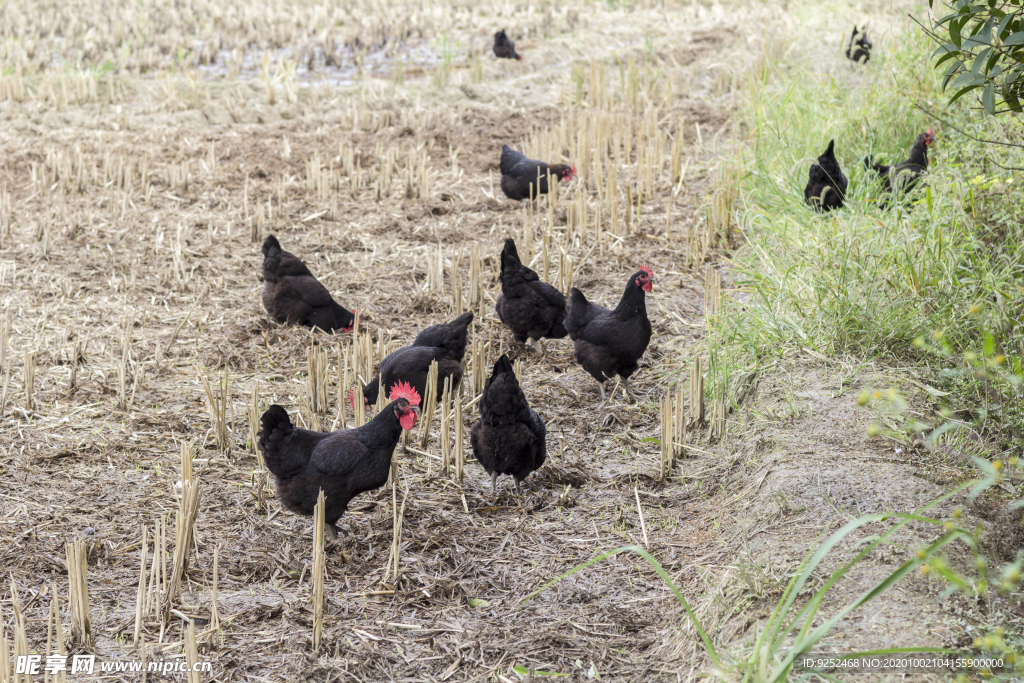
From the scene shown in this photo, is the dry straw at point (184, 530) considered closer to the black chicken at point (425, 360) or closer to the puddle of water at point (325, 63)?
the black chicken at point (425, 360)

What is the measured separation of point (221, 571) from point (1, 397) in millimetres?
2182

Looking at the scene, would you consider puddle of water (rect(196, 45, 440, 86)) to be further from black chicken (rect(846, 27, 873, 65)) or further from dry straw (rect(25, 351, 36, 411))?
dry straw (rect(25, 351, 36, 411))

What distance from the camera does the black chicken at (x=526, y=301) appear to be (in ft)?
17.7

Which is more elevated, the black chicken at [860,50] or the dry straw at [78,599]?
the black chicken at [860,50]

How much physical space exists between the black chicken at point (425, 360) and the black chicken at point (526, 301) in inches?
14.8

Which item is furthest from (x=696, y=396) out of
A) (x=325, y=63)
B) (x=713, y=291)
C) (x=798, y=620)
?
(x=325, y=63)

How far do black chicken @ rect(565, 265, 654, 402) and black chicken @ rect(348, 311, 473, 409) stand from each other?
30.3 inches

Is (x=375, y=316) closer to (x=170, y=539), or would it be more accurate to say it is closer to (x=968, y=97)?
(x=170, y=539)

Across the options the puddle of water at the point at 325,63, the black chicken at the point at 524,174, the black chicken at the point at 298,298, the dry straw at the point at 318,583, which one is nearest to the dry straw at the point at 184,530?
the dry straw at the point at 318,583

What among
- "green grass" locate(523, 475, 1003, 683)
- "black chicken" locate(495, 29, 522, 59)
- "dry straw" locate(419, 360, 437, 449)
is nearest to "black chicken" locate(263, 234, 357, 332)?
"dry straw" locate(419, 360, 437, 449)

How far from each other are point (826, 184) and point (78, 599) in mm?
5841

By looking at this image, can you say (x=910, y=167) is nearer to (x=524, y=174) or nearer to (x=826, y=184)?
(x=826, y=184)

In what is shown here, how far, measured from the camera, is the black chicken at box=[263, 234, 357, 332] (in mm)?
5836

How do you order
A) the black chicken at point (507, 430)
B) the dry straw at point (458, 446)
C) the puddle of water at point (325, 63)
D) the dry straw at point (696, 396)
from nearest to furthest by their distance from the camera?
1. the black chicken at point (507, 430)
2. the dry straw at point (458, 446)
3. the dry straw at point (696, 396)
4. the puddle of water at point (325, 63)
